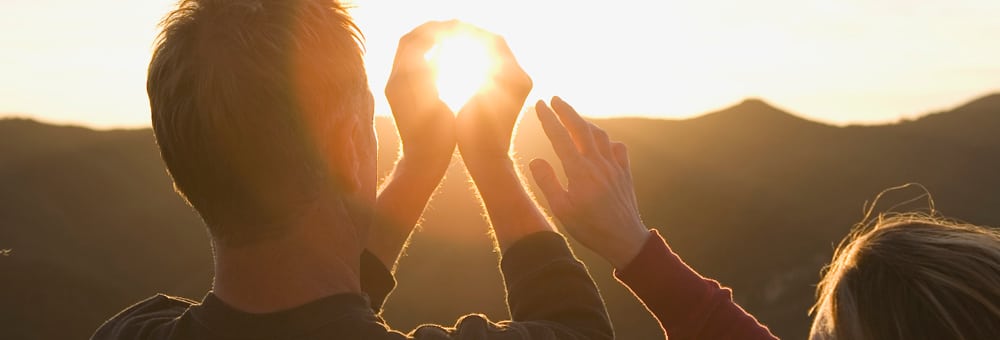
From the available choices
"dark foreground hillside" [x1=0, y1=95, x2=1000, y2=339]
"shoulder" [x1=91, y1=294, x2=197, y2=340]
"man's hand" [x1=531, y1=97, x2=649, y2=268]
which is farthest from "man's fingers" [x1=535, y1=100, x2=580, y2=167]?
"dark foreground hillside" [x1=0, y1=95, x2=1000, y2=339]

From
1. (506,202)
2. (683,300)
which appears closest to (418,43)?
(506,202)

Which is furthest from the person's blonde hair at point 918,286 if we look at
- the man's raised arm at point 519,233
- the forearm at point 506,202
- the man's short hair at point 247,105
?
the man's short hair at point 247,105

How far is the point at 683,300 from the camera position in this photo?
2.05m

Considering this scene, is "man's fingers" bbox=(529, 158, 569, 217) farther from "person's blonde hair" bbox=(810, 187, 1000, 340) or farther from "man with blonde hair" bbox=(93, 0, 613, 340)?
"person's blonde hair" bbox=(810, 187, 1000, 340)

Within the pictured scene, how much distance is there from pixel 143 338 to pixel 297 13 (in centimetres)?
78

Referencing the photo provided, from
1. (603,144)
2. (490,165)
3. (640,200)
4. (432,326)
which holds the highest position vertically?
(603,144)

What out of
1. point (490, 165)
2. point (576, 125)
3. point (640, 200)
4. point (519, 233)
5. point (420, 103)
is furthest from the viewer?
point (640, 200)

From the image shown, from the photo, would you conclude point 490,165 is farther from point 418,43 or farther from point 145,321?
point 145,321

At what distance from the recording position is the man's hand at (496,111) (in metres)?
2.63

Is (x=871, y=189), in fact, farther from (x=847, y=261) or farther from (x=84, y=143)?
(x=847, y=261)

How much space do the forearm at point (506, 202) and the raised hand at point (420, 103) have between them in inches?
9.5

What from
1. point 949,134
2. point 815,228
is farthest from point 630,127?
point 949,134

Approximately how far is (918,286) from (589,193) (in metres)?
0.69

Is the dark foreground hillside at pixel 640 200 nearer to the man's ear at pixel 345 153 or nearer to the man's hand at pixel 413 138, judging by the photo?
the man's hand at pixel 413 138
